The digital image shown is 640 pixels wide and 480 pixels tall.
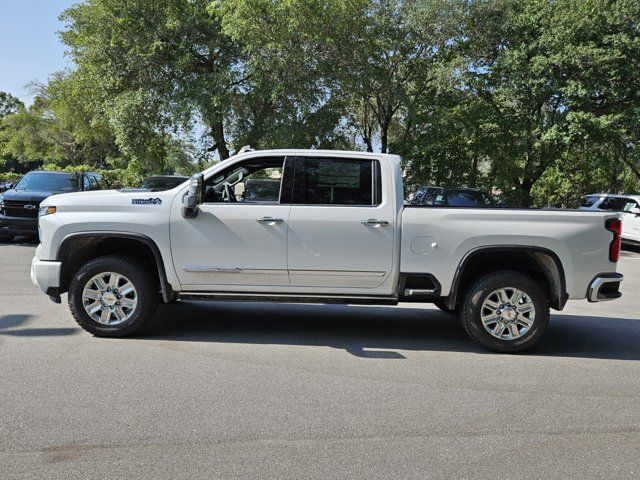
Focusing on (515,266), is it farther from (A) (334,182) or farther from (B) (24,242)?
(B) (24,242)

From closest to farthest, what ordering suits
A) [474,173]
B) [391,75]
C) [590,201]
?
[590,201], [391,75], [474,173]

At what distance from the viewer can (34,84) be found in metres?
48.4

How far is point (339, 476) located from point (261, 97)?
57.8ft

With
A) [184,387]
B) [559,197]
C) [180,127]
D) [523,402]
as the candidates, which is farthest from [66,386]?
[559,197]

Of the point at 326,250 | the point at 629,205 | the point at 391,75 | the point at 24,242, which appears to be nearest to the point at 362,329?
the point at 326,250

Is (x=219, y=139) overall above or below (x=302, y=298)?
above

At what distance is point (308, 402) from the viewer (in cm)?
425

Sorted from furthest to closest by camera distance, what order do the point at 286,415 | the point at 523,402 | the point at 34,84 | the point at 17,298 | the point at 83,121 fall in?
the point at 34,84
the point at 83,121
the point at 17,298
the point at 523,402
the point at 286,415

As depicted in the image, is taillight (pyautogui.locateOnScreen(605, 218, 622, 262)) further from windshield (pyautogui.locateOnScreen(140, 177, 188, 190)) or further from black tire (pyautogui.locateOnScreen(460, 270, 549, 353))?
windshield (pyautogui.locateOnScreen(140, 177, 188, 190))

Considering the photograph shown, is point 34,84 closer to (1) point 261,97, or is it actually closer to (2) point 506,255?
(1) point 261,97

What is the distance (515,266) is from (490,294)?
567 mm

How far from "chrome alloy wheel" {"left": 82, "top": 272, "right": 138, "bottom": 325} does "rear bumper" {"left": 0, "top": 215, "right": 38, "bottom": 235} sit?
8.49 meters

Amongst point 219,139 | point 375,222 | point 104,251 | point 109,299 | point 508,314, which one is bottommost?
point 508,314

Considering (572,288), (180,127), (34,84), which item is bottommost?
(572,288)
